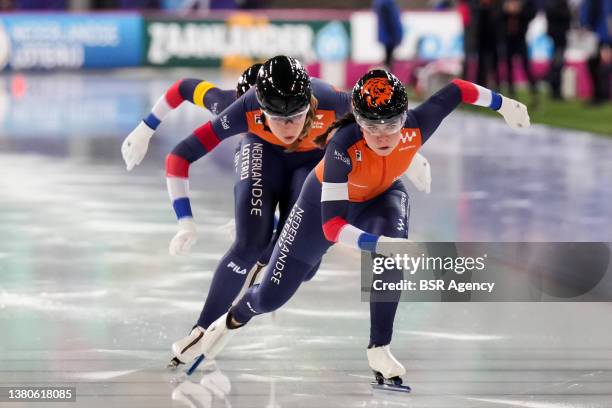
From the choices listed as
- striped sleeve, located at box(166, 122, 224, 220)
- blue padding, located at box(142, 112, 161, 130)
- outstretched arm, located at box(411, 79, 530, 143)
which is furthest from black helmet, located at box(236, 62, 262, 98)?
outstretched arm, located at box(411, 79, 530, 143)

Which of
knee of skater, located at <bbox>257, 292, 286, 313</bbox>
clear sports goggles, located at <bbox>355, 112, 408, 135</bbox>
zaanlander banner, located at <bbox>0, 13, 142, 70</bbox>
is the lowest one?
zaanlander banner, located at <bbox>0, 13, 142, 70</bbox>

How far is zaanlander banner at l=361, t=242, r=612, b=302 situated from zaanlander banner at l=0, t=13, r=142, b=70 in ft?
58.3

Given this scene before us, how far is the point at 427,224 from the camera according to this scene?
920cm

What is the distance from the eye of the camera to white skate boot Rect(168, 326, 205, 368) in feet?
18.4

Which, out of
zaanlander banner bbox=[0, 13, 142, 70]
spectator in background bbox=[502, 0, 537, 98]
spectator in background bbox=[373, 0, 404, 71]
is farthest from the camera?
zaanlander banner bbox=[0, 13, 142, 70]

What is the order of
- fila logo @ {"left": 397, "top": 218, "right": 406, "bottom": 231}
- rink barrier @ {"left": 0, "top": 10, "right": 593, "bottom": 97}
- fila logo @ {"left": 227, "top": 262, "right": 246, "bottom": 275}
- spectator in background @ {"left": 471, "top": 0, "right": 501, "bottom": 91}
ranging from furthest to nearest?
rink barrier @ {"left": 0, "top": 10, "right": 593, "bottom": 97}, spectator in background @ {"left": 471, "top": 0, "right": 501, "bottom": 91}, fila logo @ {"left": 227, "top": 262, "right": 246, "bottom": 275}, fila logo @ {"left": 397, "top": 218, "right": 406, "bottom": 231}

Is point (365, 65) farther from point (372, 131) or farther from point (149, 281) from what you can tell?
point (372, 131)

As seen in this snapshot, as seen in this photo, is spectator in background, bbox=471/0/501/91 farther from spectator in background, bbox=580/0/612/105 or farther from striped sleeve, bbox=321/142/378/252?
striped sleeve, bbox=321/142/378/252

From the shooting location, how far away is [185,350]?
561 cm

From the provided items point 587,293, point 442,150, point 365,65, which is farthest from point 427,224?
point 365,65

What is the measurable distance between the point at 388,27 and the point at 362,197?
14.4 metres

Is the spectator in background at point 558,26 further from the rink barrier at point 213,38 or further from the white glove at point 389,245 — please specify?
the white glove at point 389,245

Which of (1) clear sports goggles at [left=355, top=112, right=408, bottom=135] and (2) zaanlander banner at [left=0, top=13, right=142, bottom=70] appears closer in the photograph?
(1) clear sports goggles at [left=355, top=112, right=408, bottom=135]

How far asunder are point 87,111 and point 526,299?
39.4 ft
